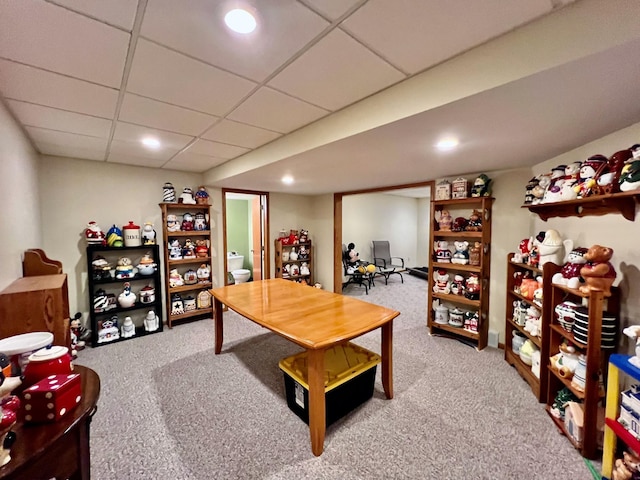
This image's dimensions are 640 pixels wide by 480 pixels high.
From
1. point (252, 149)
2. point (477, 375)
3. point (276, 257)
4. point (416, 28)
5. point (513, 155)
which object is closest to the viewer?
point (416, 28)

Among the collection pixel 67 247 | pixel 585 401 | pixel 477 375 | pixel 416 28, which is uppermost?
pixel 416 28

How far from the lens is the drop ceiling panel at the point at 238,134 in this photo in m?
2.05

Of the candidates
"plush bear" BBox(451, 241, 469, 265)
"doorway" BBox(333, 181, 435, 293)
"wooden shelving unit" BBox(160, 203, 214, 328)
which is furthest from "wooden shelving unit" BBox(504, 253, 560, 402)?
"wooden shelving unit" BBox(160, 203, 214, 328)

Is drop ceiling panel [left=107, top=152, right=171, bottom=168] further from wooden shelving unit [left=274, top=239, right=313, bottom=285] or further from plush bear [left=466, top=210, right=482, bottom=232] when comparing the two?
plush bear [left=466, top=210, right=482, bottom=232]

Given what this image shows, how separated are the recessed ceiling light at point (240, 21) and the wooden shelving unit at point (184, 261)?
9.86ft

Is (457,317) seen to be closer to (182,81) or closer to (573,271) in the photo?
(573,271)

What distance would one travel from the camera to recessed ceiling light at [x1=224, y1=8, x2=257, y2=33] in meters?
0.95

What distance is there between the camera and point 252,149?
2684 mm

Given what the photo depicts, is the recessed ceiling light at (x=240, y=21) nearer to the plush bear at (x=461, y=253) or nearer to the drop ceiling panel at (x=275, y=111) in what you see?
the drop ceiling panel at (x=275, y=111)

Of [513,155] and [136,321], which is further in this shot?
[136,321]

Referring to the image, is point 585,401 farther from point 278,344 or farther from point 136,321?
point 136,321

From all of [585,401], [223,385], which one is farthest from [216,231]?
[585,401]

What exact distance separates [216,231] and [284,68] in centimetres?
325

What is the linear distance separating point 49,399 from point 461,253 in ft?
11.3
